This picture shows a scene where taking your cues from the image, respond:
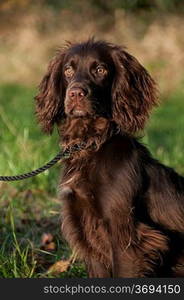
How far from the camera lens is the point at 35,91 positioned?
14.6 metres

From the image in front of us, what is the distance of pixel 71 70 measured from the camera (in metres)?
4.74

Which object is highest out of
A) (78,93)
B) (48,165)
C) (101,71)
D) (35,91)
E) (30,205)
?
(35,91)

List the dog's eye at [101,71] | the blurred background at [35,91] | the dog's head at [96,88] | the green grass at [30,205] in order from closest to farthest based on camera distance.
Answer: the dog's head at [96,88]
the dog's eye at [101,71]
the green grass at [30,205]
the blurred background at [35,91]

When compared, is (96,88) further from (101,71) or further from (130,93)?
(130,93)

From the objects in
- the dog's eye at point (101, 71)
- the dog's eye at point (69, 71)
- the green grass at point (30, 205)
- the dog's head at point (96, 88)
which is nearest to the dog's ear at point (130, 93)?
the dog's head at point (96, 88)

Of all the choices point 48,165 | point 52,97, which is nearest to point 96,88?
point 52,97

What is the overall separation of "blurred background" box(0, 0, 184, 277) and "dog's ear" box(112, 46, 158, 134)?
109 cm

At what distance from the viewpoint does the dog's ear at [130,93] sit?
472 cm

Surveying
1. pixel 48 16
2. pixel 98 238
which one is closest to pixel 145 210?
pixel 98 238

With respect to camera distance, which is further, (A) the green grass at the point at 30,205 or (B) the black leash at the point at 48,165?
(A) the green grass at the point at 30,205

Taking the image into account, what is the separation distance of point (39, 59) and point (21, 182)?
9853 mm

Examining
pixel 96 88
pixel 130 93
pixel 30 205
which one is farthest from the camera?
pixel 30 205

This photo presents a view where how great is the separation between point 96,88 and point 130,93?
1.08 feet

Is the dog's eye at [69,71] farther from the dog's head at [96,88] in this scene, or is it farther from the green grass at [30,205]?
the green grass at [30,205]
